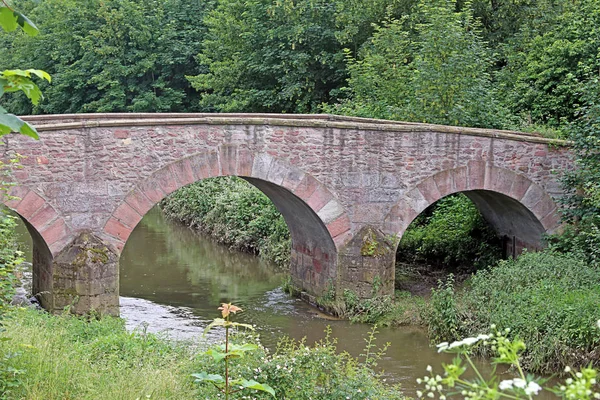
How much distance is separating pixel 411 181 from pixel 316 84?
33.2ft

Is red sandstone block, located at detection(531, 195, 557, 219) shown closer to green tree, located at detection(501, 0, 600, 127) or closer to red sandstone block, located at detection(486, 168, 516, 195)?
red sandstone block, located at detection(486, 168, 516, 195)

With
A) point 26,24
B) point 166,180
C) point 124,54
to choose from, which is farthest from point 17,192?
point 124,54

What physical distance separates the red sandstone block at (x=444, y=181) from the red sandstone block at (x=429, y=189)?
0.18ft

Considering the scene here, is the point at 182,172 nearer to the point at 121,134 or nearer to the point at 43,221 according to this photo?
the point at 121,134

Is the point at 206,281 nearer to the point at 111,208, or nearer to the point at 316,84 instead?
the point at 111,208

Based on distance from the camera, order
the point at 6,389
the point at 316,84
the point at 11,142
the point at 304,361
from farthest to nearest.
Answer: the point at 316,84 → the point at 11,142 → the point at 304,361 → the point at 6,389

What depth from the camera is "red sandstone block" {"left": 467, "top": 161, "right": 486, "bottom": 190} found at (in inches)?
548

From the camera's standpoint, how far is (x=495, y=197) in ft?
49.4

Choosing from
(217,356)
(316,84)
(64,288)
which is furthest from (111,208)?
(316,84)

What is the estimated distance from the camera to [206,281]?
1655 centimetres

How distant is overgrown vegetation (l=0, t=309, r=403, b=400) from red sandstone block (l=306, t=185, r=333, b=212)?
438cm

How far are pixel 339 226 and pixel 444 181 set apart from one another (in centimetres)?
197

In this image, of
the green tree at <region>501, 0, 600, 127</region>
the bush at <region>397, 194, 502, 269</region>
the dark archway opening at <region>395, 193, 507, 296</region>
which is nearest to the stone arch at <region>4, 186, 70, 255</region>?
the dark archway opening at <region>395, 193, 507, 296</region>

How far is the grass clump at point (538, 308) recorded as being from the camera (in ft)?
34.7
